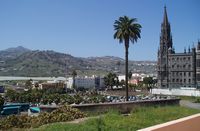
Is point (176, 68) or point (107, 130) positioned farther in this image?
point (176, 68)

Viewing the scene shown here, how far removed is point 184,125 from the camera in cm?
975

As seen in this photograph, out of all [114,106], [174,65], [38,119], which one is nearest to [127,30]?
[114,106]

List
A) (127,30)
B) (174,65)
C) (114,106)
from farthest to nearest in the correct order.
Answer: (174,65), (127,30), (114,106)

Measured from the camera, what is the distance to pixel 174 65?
452ft

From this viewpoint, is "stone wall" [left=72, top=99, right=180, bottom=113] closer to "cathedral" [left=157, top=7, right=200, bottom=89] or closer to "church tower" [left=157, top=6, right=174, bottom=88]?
"cathedral" [left=157, top=7, right=200, bottom=89]

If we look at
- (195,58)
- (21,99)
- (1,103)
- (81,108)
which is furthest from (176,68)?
(81,108)

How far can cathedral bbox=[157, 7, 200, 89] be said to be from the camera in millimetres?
131375

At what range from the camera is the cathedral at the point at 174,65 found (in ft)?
431

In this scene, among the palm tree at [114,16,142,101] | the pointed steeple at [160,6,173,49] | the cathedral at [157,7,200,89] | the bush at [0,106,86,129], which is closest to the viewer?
the bush at [0,106,86,129]

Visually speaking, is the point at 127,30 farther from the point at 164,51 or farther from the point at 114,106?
the point at 164,51

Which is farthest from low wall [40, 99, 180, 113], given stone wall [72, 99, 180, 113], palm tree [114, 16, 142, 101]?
palm tree [114, 16, 142, 101]

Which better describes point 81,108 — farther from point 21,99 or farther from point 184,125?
point 21,99

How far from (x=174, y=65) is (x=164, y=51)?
7745mm

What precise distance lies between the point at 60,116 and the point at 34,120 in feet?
5.51
